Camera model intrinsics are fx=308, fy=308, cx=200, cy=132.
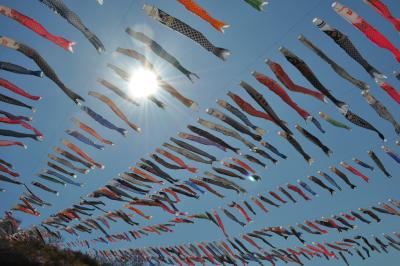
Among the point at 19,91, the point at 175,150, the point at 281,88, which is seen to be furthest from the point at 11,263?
the point at 281,88

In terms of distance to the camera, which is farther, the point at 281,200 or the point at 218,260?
the point at 218,260

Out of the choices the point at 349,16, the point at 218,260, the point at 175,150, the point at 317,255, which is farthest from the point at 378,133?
the point at 218,260

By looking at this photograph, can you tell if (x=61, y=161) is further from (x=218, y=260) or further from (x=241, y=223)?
(x=218, y=260)

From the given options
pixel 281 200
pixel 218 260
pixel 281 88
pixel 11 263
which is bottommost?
pixel 11 263

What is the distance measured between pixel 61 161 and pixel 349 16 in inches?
486

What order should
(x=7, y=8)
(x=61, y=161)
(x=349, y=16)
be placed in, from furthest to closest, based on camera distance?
1. (x=61, y=161)
2. (x=7, y=8)
3. (x=349, y=16)

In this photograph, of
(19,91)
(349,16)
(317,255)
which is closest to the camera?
(349,16)

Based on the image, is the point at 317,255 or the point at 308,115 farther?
the point at 317,255

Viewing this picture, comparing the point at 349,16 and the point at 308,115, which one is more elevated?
the point at 349,16

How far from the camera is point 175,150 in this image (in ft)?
38.5

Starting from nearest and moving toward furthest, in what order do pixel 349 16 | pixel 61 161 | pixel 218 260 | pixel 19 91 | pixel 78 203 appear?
pixel 349 16 < pixel 19 91 < pixel 61 161 < pixel 78 203 < pixel 218 260

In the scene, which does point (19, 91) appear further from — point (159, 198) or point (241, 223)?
point (241, 223)

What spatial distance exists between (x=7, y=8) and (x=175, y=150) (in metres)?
6.83

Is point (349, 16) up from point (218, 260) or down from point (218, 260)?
up
